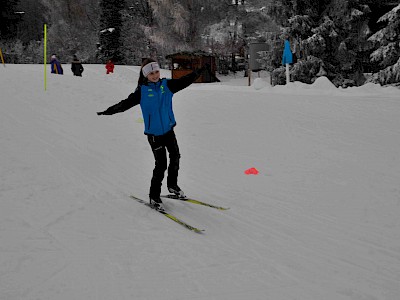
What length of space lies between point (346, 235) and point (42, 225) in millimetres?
3497

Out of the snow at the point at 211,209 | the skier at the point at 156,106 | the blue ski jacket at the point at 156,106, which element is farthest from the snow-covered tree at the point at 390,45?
the blue ski jacket at the point at 156,106

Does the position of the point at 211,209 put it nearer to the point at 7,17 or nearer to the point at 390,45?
the point at 390,45

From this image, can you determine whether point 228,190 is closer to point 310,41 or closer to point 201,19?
point 310,41

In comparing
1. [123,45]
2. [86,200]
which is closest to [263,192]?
[86,200]

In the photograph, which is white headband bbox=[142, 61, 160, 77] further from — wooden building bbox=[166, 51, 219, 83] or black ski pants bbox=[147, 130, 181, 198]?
wooden building bbox=[166, 51, 219, 83]

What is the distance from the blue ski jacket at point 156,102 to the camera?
185 inches

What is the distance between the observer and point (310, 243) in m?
4.05

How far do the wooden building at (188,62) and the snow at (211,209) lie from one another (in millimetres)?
18637

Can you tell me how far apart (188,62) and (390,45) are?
17.7 m

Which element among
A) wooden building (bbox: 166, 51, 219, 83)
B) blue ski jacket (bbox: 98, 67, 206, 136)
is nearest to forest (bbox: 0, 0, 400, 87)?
wooden building (bbox: 166, 51, 219, 83)

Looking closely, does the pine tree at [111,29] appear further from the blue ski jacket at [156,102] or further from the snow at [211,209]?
the blue ski jacket at [156,102]

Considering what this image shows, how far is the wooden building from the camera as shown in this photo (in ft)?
94.3

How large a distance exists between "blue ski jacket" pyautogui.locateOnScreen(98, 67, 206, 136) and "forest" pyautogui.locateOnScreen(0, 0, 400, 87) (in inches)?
505

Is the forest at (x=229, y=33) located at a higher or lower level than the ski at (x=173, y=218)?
higher
